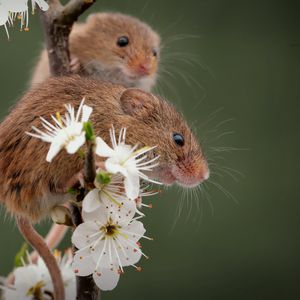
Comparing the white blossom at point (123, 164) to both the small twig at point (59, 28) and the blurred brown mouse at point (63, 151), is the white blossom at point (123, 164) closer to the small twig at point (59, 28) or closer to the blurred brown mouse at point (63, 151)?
the blurred brown mouse at point (63, 151)

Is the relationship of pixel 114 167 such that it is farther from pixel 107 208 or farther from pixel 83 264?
pixel 83 264

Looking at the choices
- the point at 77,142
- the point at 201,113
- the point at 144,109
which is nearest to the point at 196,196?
the point at 144,109

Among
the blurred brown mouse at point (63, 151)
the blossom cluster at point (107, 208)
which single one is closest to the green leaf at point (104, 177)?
the blossom cluster at point (107, 208)

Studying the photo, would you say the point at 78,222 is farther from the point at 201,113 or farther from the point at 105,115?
the point at 201,113

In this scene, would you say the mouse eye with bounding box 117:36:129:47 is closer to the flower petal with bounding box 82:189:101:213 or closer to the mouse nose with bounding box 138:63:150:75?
the mouse nose with bounding box 138:63:150:75

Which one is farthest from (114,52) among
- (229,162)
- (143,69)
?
(229,162)

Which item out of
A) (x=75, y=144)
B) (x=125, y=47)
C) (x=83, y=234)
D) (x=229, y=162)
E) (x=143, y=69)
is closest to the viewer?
(x=75, y=144)
